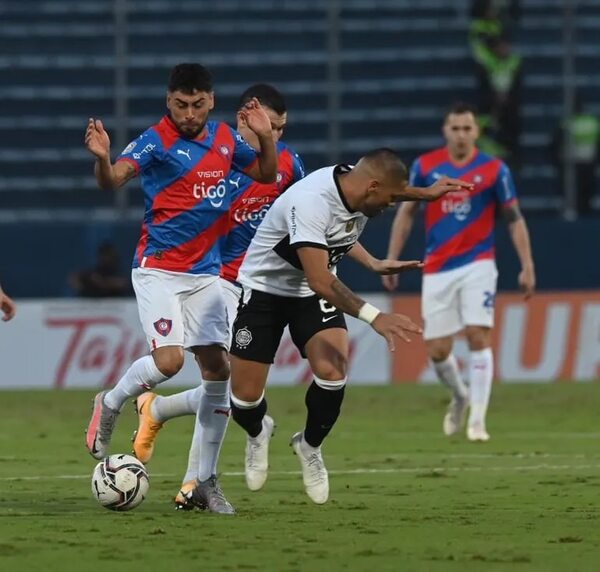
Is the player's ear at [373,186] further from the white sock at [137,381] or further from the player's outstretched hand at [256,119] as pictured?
the white sock at [137,381]

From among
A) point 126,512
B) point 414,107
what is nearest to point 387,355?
point 414,107

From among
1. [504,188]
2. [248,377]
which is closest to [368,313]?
[248,377]

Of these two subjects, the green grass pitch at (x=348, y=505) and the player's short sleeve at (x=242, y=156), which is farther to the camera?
the player's short sleeve at (x=242, y=156)

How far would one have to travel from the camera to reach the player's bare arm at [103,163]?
8633 mm

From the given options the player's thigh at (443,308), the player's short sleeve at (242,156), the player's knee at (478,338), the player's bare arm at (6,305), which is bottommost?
the player's knee at (478,338)

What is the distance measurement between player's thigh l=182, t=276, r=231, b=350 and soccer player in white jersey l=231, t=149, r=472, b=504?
6.8 inches

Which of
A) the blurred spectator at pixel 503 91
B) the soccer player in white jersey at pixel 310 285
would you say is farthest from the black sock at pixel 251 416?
the blurred spectator at pixel 503 91

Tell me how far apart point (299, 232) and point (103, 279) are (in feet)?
40.2

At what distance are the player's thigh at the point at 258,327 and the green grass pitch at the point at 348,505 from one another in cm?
82

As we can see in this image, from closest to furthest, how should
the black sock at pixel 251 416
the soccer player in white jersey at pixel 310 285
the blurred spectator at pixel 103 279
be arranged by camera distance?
the soccer player in white jersey at pixel 310 285, the black sock at pixel 251 416, the blurred spectator at pixel 103 279

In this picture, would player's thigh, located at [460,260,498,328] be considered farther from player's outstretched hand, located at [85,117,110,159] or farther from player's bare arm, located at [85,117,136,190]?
player's outstretched hand, located at [85,117,110,159]

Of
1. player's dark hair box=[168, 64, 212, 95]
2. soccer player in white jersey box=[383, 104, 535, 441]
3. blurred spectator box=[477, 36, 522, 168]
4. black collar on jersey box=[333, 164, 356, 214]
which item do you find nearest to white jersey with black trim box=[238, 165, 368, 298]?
black collar on jersey box=[333, 164, 356, 214]

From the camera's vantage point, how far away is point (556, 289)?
21.2 m

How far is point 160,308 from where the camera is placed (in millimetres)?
9164
